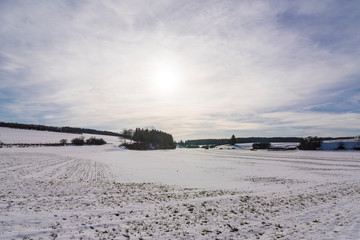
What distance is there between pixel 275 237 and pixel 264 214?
3.46 metres

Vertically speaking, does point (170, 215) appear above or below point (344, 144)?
below

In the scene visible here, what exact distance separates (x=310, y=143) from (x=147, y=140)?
105189 millimetres

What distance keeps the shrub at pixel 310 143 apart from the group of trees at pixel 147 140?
320ft

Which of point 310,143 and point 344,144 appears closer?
point 344,144

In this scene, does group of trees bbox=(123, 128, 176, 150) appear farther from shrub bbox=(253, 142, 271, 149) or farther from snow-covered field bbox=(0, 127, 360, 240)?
snow-covered field bbox=(0, 127, 360, 240)

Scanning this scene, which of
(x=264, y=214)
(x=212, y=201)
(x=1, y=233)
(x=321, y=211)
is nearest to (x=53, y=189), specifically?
(x=1, y=233)

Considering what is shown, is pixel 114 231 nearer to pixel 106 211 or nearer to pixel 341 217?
pixel 106 211

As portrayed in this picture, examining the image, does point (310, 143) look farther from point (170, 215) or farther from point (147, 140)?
point (170, 215)

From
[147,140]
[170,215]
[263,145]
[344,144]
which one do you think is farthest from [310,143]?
[170,215]

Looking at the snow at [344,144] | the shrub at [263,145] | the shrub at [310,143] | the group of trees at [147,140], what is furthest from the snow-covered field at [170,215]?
the shrub at [263,145]

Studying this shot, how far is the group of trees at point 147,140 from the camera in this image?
144850 mm

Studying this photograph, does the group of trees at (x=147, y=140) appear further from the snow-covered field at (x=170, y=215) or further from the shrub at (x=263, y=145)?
the snow-covered field at (x=170, y=215)

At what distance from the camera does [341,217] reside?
1237 centimetres

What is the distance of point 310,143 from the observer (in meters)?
116
